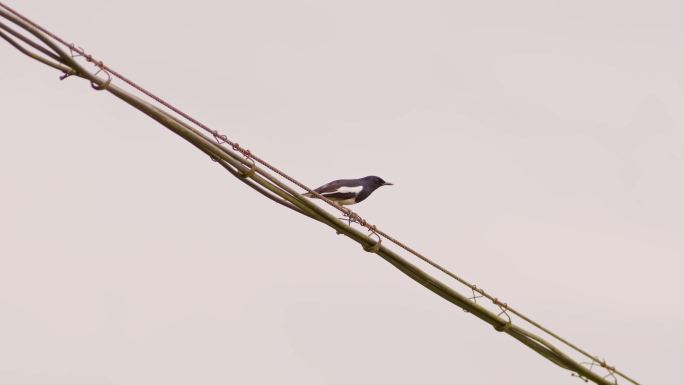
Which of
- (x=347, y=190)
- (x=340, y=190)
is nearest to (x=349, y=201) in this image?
(x=347, y=190)

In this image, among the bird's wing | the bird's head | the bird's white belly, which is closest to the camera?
the bird's wing

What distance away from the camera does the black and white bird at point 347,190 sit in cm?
1448

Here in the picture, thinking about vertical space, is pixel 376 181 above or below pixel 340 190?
above

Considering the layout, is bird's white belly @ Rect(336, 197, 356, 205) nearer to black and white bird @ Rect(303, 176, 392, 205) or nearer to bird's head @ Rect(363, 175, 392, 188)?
black and white bird @ Rect(303, 176, 392, 205)

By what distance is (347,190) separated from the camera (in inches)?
573

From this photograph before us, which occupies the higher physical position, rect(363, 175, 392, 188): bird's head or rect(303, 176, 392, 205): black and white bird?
rect(363, 175, 392, 188): bird's head

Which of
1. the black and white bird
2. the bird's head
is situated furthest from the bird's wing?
the bird's head

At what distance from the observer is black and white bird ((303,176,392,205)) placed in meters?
14.5

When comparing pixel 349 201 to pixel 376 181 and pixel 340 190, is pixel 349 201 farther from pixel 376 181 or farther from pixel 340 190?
pixel 376 181

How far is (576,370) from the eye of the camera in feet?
29.2

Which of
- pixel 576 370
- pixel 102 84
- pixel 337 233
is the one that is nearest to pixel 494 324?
pixel 576 370

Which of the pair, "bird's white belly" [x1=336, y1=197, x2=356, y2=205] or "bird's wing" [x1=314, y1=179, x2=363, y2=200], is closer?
"bird's wing" [x1=314, y1=179, x2=363, y2=200]

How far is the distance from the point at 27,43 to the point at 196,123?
1.31 meters

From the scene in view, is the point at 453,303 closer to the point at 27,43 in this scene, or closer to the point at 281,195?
the point at 281,195
